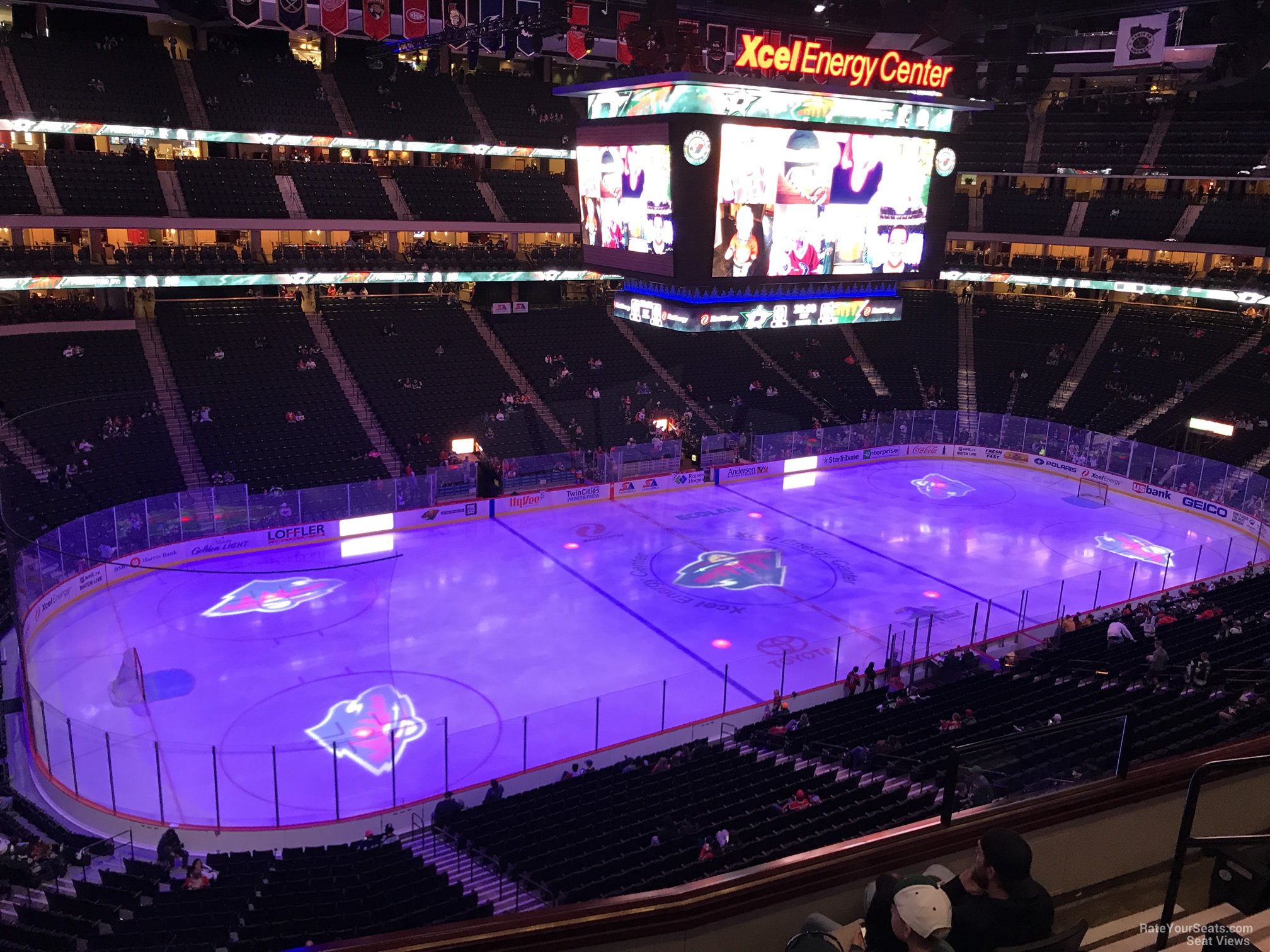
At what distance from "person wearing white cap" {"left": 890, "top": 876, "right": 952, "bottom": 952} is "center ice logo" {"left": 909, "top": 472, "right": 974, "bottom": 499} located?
3332 cm

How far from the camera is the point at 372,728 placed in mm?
18547

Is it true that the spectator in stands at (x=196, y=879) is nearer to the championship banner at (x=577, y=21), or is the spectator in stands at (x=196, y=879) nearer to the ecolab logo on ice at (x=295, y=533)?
the ecolab logo on ice at (x=295, y=533)

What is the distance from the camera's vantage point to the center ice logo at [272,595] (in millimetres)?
24328

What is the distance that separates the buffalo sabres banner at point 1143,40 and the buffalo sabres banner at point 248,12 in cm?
2562

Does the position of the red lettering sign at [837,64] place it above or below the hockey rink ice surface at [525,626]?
above

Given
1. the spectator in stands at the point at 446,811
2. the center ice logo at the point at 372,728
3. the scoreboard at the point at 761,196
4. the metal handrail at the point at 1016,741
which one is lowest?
the center ice logo at the point at 372,728

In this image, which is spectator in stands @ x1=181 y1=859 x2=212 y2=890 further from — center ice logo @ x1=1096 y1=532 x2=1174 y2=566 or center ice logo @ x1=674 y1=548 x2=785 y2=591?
center ice logo @ x1=1096 y1=532 x2=1174 y2=566

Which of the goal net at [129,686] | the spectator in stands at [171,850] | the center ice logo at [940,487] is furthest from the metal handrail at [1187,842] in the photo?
the center ice logo at [940,487]

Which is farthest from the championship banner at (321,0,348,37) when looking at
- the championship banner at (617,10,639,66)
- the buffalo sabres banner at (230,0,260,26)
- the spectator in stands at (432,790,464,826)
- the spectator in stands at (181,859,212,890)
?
the spectator in stands at (181,859,212,890)

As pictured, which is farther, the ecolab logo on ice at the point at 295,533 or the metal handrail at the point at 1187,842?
the ecolab logo on ice at the point at 295,533

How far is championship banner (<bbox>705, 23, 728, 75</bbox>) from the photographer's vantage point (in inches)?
946

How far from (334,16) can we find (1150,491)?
31.9 meters

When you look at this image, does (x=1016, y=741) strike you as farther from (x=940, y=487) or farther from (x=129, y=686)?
(x=940, y=487)

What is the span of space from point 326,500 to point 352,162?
19.0 meters
